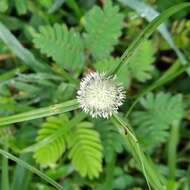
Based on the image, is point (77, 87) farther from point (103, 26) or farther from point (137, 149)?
point (137, 149)

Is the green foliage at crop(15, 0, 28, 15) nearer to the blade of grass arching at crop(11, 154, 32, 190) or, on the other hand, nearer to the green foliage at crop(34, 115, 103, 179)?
the green foliage at crop(34, 115, 103, 179)

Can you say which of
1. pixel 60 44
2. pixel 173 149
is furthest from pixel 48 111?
pixel 173 149

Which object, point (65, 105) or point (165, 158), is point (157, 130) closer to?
point (165, 158)

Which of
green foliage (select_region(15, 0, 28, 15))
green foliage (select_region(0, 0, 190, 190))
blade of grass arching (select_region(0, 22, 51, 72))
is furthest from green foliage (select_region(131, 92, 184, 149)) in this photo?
green foliage (select_region(15, 0, 28, 15))

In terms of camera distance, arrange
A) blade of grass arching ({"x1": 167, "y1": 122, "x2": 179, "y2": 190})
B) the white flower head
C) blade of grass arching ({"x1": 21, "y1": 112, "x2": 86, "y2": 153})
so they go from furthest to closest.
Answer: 1. blade of grass arching ({"x1": 167, "y1": 122, "x2": 179, "y2": 190})
2. blade of grass arching ({"x1": 21, "y1": 112, "x2": 86, "y2": 153})
3. the white flower head

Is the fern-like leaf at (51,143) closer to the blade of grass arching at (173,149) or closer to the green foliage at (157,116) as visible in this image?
the green foliage at (157,116)

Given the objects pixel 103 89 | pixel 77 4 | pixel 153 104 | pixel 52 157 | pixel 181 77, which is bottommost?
pixel 103 89

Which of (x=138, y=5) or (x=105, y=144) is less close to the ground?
(x=138, y=5)

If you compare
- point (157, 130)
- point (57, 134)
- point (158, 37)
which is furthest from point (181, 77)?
point (57, 134)
